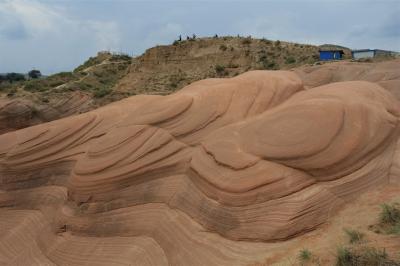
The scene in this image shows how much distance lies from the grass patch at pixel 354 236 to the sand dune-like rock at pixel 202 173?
→ 0.79 m

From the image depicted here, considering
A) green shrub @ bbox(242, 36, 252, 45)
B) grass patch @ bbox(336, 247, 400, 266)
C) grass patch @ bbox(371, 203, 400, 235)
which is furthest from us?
green shrub @ bbox(242, 36, 252, 45)

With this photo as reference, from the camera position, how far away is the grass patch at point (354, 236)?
7.80 m

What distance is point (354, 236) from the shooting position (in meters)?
7.89

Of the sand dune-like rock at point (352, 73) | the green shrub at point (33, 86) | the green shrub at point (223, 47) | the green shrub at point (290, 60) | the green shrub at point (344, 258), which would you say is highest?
the green shrub at point (223, 47)

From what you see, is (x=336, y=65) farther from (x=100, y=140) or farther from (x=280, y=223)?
(x=280, y=223)

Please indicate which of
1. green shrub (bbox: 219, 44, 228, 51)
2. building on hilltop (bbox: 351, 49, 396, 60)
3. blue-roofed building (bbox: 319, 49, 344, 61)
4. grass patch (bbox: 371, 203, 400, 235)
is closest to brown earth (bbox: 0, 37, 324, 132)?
green shrub (bbox: 219, 44, 228, 51)

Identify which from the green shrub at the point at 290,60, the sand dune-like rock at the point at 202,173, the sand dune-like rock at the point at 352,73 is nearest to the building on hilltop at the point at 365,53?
the green shrub at the point at 290,60

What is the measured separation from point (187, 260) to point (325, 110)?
4299 mm

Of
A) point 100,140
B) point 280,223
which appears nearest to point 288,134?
point 280,223

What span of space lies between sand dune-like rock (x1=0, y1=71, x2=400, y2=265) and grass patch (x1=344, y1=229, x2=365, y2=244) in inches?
30.9

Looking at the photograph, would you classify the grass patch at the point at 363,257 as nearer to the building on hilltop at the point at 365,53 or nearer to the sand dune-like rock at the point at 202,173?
the sand dune-like rock at the point at 202,173

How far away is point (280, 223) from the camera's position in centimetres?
860

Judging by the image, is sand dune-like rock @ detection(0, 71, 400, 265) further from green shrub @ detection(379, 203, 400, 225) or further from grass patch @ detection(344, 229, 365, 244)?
green shrub @ detection(379, 203, 400, 225)

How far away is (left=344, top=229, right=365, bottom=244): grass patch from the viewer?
7805mm
